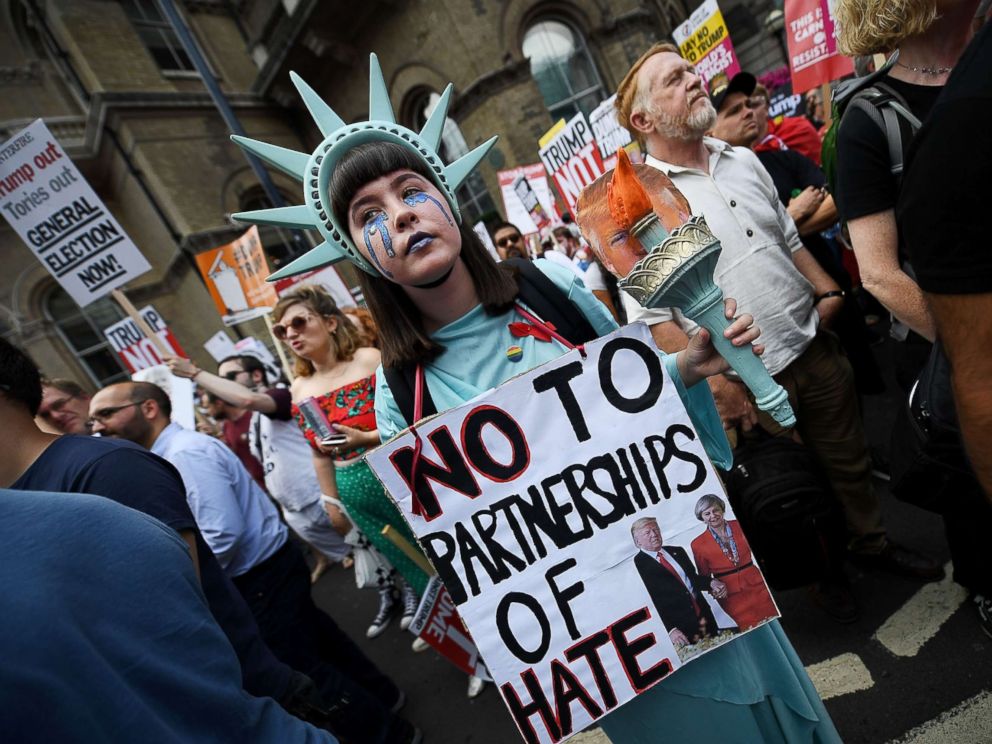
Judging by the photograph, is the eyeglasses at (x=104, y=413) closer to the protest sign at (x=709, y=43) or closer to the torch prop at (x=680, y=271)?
the torch prop at (x=680, y=271)

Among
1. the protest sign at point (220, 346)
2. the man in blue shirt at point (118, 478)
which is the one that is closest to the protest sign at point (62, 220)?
the man in blue shirt at point (118, 478)

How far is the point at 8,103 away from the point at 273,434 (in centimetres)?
1536

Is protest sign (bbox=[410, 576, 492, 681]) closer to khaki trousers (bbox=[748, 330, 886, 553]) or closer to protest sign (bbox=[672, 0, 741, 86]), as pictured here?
khaki trousers (bbox=[748, 330, 886, 553])

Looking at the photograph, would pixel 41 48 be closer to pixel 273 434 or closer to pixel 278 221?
pixel 273 434

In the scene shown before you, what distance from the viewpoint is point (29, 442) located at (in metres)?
1.35

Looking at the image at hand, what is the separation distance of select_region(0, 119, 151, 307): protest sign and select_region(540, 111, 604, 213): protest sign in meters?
3.97

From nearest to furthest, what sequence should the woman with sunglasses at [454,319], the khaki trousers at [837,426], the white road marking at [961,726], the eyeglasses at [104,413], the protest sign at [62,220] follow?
the woman with sunglasses at [454,319], the white road marking at [961,726], the khaki trousers at [837,426], the eyeglasses at [104,413], the protest sign at [62,220]

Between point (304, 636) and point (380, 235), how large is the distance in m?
2.11

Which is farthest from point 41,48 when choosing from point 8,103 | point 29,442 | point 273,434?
point 29,442

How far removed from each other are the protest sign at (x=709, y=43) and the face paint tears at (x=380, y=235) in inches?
210

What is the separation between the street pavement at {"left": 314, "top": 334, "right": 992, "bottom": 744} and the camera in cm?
168

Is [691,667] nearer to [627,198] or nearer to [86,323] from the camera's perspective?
[627,198]

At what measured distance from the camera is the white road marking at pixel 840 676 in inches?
73.9

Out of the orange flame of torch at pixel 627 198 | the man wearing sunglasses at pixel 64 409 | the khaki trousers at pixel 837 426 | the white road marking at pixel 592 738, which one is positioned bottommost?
the white road marking at pixel 592 738
